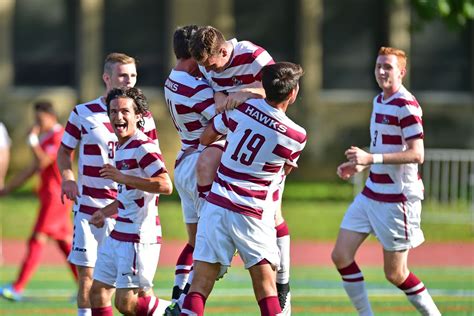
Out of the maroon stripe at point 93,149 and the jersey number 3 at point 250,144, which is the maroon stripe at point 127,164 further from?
the jersey number 3 at point 250,144

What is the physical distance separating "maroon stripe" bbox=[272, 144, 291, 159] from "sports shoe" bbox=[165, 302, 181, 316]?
1699mm

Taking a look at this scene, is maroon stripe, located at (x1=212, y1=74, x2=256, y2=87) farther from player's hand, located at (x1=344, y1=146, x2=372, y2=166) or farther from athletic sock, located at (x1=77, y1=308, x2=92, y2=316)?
athletic sock, located at (x1=77, y1=308, x2=92, y2=316)

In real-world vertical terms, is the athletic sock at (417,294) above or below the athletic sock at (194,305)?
below

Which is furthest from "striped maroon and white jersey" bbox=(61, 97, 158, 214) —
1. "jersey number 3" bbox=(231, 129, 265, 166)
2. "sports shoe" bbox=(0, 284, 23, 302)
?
"sports shoe" bbox=(0, 284, 23, 302)

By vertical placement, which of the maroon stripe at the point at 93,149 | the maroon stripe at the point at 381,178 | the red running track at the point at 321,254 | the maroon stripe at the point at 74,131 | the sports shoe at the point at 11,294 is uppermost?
the maroon stripe at the point at 74,131

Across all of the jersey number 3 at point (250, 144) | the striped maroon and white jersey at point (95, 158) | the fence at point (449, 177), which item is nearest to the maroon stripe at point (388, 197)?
the striped maroon and white jersey at point (95, 158)

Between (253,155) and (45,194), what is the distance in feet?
21.7

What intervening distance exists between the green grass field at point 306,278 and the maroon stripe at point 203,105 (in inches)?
141

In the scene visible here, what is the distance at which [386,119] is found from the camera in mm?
10609

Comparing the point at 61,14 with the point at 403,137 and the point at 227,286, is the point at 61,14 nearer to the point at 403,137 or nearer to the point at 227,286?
the point at 227,286

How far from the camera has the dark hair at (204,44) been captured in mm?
9087

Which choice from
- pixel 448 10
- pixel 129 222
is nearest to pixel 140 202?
pixel 129 222

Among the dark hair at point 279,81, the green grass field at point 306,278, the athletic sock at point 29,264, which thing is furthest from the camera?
the athletic sock at point 29,264

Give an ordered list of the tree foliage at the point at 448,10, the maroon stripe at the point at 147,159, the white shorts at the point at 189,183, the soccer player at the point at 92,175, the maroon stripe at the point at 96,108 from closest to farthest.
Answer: the maroon stripe at the point at 147,159, the white shorts at the point at 189,183, the soccer player at the point at 92,175, the maroon stripe at the point at 96,108, the tree foliage at the point at 448,10
